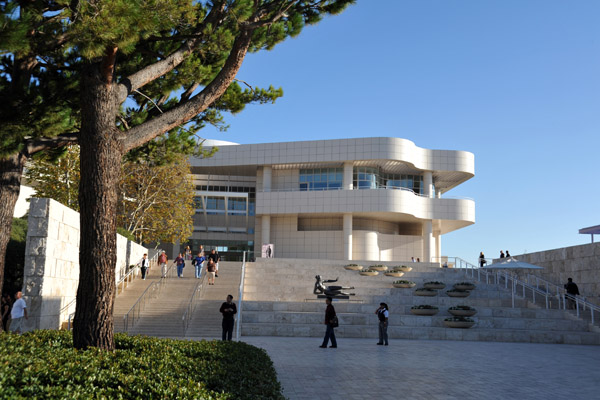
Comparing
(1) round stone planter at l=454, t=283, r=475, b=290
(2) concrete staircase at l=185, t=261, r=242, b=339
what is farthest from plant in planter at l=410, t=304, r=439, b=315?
(2) concrete staircase at l=185, t=261, r=242, b=339

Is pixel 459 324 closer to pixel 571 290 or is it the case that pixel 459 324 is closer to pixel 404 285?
pixel 571 290

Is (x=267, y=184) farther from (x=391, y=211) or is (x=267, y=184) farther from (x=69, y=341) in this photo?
(x=69, y=341)

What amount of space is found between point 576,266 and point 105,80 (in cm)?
2086

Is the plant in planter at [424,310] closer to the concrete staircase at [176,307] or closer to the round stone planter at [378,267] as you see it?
the concrete staircase at [176,307]

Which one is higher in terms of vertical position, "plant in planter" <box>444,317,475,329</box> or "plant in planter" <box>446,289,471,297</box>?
"plant in planter" <box>446,289,471,297</box>

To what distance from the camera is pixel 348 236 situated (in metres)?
44.9

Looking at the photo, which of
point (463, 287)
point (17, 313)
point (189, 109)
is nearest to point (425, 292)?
point (463, 287)

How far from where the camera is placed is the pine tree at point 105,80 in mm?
8508

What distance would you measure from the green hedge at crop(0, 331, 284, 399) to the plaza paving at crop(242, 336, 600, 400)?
51.2 inches

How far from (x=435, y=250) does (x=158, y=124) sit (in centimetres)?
4535

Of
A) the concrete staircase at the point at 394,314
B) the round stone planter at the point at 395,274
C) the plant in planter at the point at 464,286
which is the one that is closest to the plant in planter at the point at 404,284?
the concrete staircase at the point at 394,314

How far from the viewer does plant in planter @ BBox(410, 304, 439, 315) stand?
72.0 feet

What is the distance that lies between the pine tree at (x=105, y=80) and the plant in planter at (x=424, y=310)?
11.6 meters

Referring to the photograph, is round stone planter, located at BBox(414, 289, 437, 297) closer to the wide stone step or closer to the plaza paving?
the wide stone step
